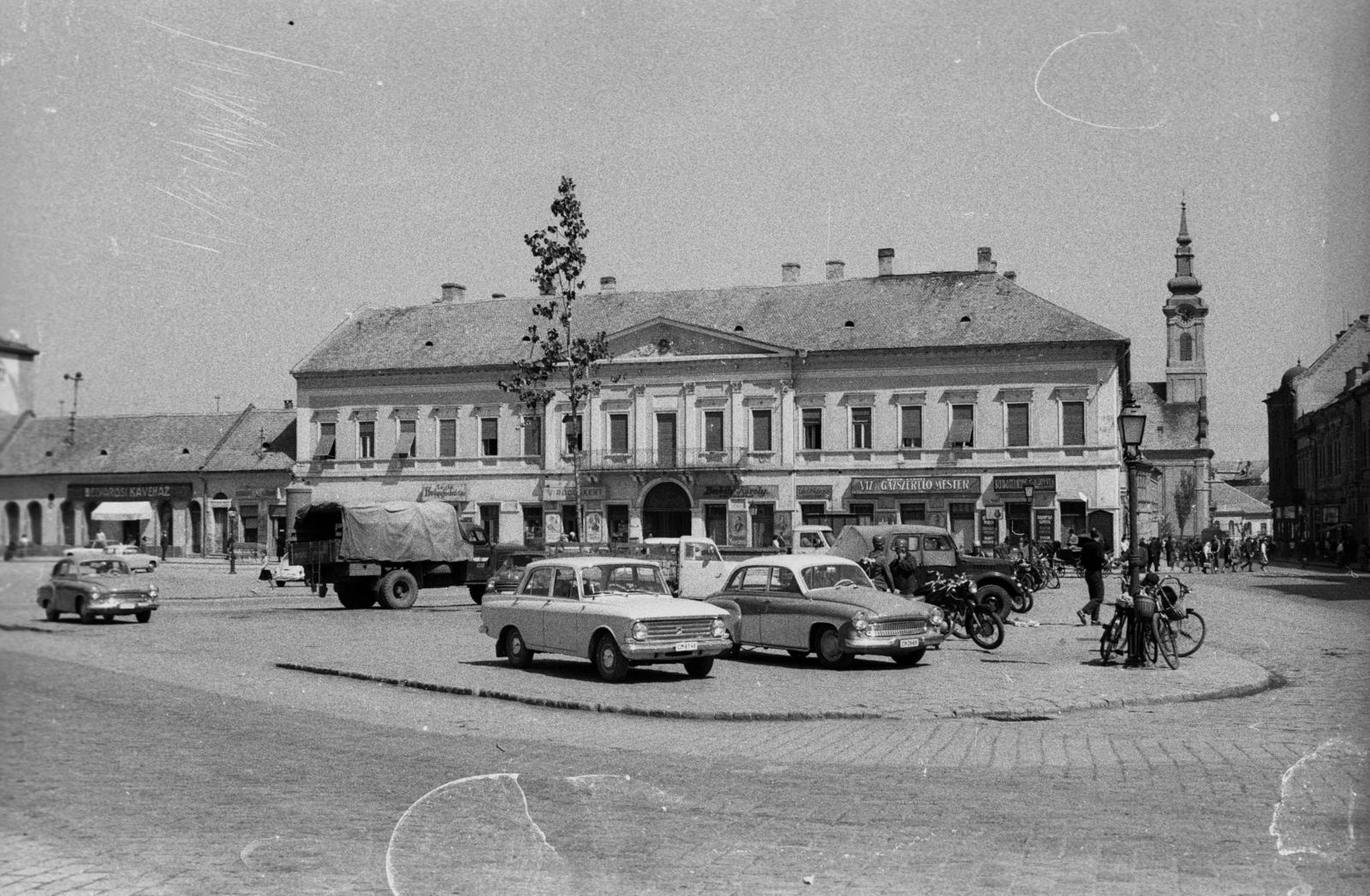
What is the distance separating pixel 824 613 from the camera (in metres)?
17.1

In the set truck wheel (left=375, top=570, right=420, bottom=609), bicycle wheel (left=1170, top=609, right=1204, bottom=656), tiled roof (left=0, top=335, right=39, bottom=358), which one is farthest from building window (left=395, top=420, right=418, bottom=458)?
tiled roof (left=0, top=335, right=39, bottom=358)

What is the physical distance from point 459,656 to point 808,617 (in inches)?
190

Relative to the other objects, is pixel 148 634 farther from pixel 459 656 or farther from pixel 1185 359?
pixel 1185 359

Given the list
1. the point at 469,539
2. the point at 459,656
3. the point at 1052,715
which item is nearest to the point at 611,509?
the point at 469,539

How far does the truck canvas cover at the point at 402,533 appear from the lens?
29344 millimetres

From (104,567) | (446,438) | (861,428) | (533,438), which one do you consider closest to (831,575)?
(104,567)

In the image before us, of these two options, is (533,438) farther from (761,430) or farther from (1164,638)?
(1164,638)

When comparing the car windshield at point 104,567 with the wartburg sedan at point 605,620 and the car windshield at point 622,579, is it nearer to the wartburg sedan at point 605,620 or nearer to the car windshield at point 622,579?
the wartburg sedan at point 605,620

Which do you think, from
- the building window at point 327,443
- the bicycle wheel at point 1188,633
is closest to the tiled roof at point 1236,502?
the building window at point 327,443

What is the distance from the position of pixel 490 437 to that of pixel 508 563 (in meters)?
27.5

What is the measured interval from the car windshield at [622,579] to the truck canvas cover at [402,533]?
45.9 ft

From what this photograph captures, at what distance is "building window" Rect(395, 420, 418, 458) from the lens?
5906 cm

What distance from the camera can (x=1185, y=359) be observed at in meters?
105

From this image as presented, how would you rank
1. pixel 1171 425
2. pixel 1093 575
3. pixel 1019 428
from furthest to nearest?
pixel 1171 425
pixel 1019 428
pixel 1093 575
